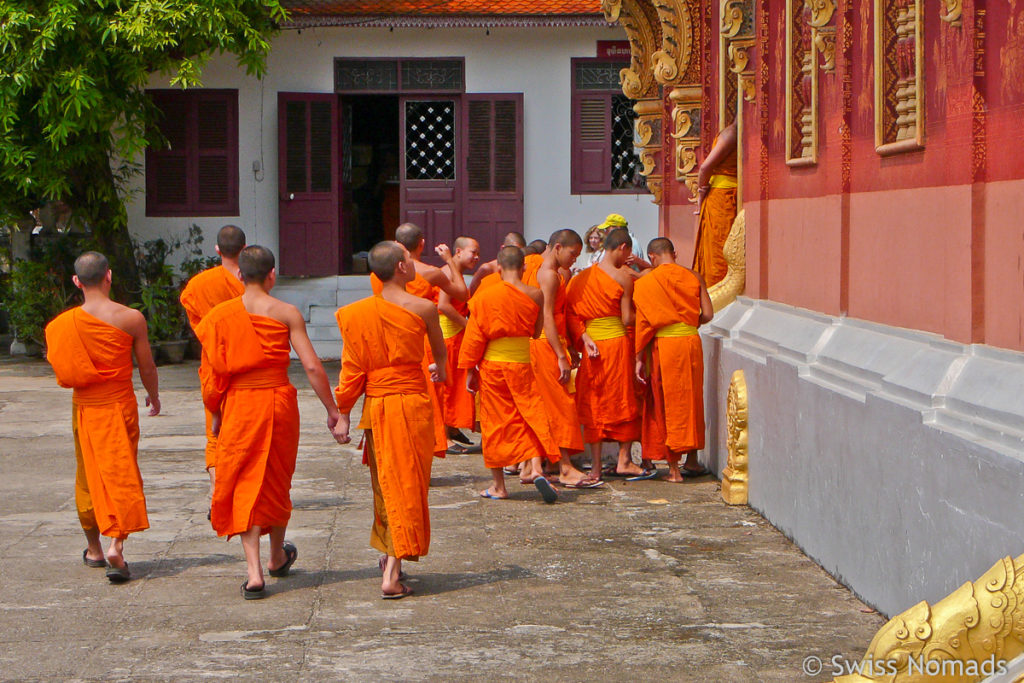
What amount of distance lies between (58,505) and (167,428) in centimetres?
358

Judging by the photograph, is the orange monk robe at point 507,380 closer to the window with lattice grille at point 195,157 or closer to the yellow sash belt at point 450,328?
the yellow sash belt at point 450,328

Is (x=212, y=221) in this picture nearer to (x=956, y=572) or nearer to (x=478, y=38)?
(x=478, y=38)

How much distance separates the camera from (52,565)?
23.1 ft

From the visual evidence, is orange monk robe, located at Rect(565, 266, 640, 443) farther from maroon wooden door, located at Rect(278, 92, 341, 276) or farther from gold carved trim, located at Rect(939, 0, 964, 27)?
maroon wooden door, located at Rect(278, 92, 341, 276)

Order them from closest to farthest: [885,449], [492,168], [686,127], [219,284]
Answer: [885,449]
[219,284]
[686,127]
[492,168]

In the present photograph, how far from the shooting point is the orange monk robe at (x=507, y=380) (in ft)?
28.2

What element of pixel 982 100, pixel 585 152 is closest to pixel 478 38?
pixel 585 152

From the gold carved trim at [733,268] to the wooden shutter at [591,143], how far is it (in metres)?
9.27

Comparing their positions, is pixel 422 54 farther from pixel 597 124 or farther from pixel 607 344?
pixel 607 344

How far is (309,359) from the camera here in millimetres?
6277

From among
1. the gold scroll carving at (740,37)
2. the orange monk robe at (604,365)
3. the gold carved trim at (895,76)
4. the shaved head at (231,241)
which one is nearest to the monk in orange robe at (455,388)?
the orange monk robe at (604,365)

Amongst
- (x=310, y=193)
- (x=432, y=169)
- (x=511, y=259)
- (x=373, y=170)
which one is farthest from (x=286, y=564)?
(x=373, y=170)

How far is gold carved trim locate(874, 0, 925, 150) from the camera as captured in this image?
5930mm

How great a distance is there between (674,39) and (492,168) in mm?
7524
